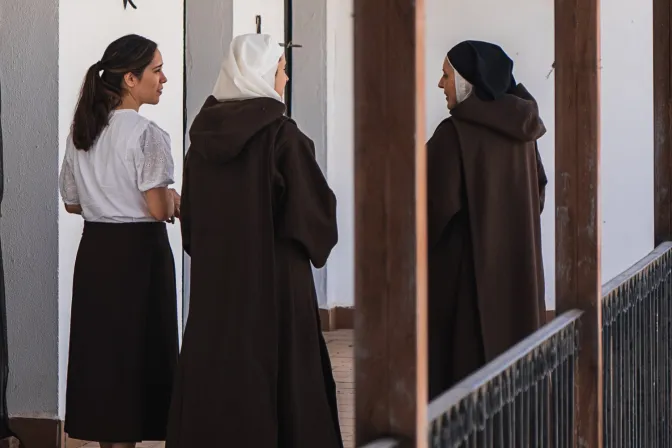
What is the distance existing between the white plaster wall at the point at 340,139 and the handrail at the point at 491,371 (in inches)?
213

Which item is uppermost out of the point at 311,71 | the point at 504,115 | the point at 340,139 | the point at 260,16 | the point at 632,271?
the point at 260,16

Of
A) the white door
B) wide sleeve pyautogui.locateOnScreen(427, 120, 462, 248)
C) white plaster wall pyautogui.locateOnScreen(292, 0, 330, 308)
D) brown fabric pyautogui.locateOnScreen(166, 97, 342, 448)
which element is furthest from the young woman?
white plaster wall pyautogui.locateOnScreen(292, 0, 330, 308)

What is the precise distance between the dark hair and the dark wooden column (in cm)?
173

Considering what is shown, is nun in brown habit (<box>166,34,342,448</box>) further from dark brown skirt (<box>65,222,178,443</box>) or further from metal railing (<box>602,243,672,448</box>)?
metal railing (<box>602,243,672,448</box>)

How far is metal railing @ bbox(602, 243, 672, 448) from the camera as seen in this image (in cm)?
310

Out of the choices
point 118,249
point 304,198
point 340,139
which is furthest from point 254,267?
point 340,139

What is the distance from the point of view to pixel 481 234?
4.04 metres

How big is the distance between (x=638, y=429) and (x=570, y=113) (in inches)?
47.2

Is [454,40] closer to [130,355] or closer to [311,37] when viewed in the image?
[311,37]

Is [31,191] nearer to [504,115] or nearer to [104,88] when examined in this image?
[104,88]

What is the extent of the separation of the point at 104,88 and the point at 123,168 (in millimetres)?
270

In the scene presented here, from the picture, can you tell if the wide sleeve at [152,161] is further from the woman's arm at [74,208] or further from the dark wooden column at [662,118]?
the dark wooden column at [662,118]

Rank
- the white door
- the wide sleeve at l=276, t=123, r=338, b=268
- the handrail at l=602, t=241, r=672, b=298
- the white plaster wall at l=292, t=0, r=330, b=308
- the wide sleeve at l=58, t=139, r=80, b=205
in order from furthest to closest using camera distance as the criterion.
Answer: the white plaster wall at l=292, t=0, r=330, b=308, the white door, the wide sleeve at l=58, t=139, r=80, b=205, the wide sleeve at l=276, t=123, r=338, b=268, the handrail at l=602, t=241, r=672, b=298

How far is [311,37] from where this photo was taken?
7906mm
